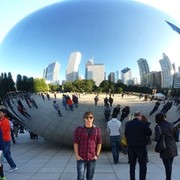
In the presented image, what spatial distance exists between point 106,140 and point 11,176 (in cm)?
426

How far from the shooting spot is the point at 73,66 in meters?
10.9

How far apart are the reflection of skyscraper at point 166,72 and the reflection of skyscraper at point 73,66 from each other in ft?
7.75

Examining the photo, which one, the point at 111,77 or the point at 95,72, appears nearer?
the point at 95,72

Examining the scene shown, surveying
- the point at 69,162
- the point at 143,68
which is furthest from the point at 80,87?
the point at 69,162

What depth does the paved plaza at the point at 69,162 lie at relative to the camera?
27.7 feet

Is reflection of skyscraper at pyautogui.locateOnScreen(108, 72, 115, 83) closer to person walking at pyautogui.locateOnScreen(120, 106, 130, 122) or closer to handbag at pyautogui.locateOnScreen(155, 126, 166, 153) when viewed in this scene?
person walking at pyautogui.locateOnScreen(120, 106, 130, 122)

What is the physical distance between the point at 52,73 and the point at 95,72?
4.29 feet

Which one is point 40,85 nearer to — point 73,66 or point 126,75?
point 73,66

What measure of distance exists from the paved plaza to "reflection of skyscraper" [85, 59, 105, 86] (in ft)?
1.92

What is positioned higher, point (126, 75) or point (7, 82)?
point (126, 75)

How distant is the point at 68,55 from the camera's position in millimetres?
10969

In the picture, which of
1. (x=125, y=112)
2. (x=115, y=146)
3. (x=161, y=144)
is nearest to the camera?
(x=161, y=144)

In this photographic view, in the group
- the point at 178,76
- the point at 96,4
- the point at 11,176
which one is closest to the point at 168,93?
the point at 178,76

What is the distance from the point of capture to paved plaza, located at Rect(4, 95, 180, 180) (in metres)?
8.44
